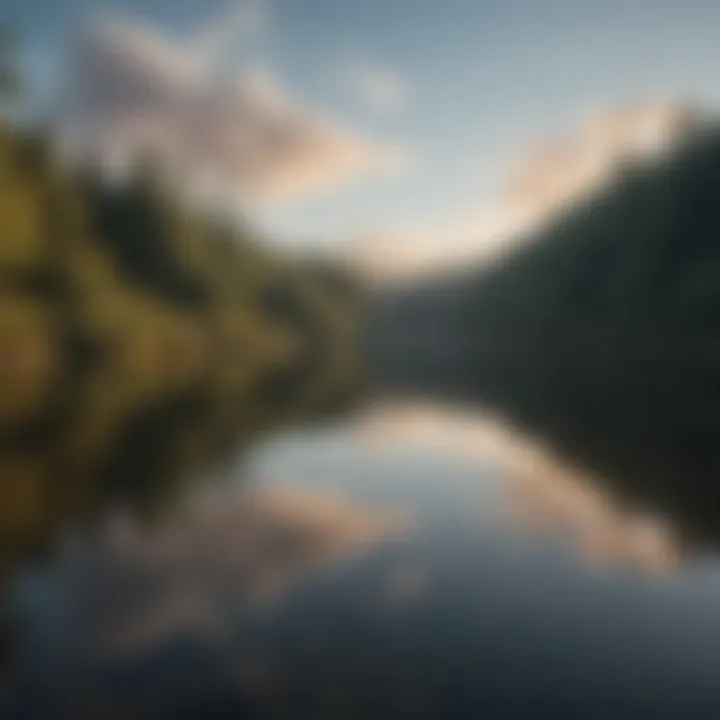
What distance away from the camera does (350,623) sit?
9.62 metres

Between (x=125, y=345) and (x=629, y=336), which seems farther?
(x=629, y=336)

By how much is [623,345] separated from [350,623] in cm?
9290

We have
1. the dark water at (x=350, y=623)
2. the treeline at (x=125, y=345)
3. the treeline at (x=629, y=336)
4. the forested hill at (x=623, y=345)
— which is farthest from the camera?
the forested hill at (x=623, y=345)

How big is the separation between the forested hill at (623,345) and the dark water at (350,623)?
3.40 metres

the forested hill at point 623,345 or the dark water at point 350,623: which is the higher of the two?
the forested hill at point 623,345

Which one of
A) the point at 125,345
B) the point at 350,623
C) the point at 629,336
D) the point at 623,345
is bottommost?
the point at 350,623

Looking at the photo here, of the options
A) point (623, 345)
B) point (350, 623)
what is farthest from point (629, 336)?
point (350, 623)

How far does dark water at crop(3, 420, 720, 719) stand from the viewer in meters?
7.79

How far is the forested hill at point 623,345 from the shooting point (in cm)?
2002

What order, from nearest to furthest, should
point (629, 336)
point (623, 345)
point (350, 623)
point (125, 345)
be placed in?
point (350, 623) < point (125, 345) < point (623, 345) < point (629, 336)

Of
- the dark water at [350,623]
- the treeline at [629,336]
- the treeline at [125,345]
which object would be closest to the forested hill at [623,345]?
the treeline at [629,336]

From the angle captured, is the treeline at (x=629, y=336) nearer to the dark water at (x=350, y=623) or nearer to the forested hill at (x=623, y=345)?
the forested hill at (x=623, y=345)

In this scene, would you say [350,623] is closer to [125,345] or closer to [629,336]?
[125,345]

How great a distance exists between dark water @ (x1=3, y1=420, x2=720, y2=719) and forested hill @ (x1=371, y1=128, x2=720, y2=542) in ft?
11.1
